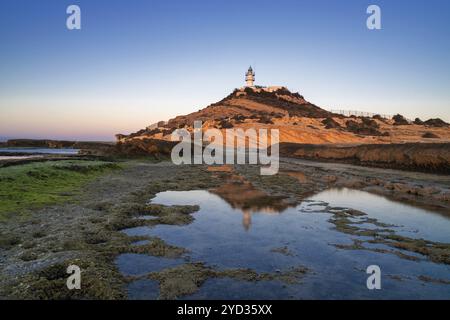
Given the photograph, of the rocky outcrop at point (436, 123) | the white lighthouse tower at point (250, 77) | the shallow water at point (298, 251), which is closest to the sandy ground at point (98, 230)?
the shallow water at point (298, 251)

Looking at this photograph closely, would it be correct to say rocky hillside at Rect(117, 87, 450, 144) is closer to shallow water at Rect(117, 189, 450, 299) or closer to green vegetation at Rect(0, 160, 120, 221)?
green vegetation at Rect(0, 160, 120, 221)

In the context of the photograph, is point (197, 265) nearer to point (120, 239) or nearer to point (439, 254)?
point (120, 239)

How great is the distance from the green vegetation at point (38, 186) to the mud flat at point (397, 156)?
25.9 m

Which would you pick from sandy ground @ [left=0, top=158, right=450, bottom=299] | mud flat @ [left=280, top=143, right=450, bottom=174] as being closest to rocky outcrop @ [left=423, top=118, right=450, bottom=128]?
mud flat @ [left=280, top=143, right=450, bottom=174]

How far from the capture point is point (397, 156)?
32.5 metres

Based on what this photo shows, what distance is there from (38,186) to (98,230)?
396 inches

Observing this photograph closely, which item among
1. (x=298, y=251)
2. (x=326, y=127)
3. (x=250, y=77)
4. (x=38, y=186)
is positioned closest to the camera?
(x=298, y=251)

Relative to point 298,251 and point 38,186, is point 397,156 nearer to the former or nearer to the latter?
point 298,251

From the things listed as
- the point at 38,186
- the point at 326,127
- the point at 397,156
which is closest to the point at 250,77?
the point at 326,127

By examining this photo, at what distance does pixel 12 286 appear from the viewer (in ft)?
24.1

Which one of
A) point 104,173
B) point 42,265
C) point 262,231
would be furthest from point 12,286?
point 104,173

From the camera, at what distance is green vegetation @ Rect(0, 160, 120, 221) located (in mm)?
14835

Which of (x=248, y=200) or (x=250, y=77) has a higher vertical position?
(x=250, y=77)

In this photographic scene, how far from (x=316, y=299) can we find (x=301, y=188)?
1536 centimetres
